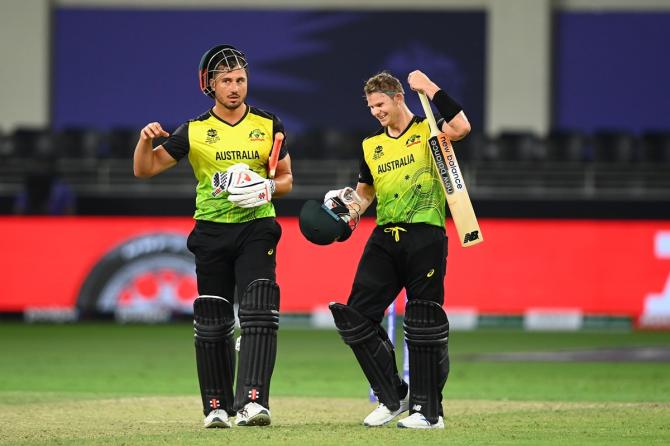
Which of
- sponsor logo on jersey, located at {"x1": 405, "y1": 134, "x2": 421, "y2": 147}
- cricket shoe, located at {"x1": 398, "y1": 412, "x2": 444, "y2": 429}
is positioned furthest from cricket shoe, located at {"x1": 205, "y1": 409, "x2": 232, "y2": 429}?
sponsor logo on jersey, located at {"x1": 405, "y1": 134, "x2": 421, "y2": 147}

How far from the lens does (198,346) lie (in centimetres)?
888

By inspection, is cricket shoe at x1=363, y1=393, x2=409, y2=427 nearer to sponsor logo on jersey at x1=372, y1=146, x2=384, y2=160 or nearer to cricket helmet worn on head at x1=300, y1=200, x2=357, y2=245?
cricket helmet worn on head at x1=300, y1=200, x2=357, y2=245

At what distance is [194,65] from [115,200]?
27.3ft

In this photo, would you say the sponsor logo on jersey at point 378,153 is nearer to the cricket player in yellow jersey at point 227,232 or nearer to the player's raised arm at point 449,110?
the player's raised arm at point 449,110

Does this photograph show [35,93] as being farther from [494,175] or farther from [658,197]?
[658,197]

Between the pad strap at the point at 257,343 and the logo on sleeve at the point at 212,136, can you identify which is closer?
the pad strap at the point at 257,343

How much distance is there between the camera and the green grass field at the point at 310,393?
842 cm

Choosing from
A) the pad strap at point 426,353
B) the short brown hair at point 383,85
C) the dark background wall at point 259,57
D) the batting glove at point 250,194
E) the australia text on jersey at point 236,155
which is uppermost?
the dark background wall at point 259,57

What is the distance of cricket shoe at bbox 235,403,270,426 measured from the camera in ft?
28.0

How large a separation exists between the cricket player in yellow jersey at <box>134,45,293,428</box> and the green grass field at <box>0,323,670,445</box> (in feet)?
1.34

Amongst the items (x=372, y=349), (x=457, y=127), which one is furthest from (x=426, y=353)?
(x=457, y=127)

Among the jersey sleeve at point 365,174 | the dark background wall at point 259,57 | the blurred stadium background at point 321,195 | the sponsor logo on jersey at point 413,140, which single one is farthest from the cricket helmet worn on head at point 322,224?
the dark background wall at point 259,57

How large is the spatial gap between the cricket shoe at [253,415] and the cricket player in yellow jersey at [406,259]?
73cm

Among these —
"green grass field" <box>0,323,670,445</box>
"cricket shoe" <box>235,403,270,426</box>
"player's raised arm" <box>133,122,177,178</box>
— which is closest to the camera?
"green grass field" <box>0,323,670,445</box>
